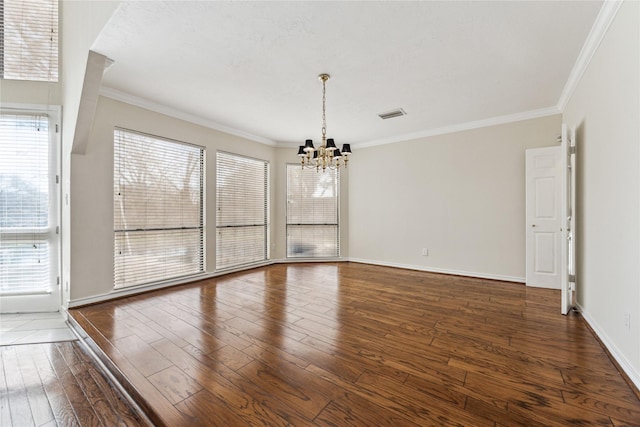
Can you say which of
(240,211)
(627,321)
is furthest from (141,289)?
(627,321)

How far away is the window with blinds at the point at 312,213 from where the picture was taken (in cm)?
614

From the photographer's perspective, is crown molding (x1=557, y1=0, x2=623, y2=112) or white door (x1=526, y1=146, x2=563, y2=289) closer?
crown molding (x1=557, y1=0, x2=623, y2=112)

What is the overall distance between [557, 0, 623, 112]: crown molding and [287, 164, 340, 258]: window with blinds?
13.2 feet

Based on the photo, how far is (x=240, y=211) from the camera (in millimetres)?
5340

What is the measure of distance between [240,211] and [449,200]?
155 inches

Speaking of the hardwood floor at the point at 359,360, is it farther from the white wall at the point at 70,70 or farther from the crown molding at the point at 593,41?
the crown molding at the point at 593,41

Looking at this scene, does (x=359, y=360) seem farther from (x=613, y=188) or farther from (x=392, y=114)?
(x=392, y=114)

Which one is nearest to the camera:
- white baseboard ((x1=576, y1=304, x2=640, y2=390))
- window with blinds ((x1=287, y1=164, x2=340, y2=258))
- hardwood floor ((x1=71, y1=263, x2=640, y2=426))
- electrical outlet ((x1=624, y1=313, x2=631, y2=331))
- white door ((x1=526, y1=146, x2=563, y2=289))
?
hardwood floor ((x1=71, y1=263, x2=640, y2=426))

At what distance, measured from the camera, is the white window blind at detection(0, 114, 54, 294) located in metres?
3.17

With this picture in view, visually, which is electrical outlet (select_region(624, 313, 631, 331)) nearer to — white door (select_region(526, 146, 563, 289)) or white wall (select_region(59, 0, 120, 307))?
white door (select_region(526, 146, 563, 289))

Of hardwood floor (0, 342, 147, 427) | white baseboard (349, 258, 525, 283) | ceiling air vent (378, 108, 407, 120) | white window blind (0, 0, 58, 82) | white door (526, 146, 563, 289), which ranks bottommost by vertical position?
hardwood floor (0, 342, 147, 427)

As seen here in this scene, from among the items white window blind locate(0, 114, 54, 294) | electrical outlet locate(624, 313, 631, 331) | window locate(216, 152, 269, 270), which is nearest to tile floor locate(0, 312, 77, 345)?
white window blind locate(0, 114, 54, 294)

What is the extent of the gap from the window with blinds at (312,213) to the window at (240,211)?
0.58 meters

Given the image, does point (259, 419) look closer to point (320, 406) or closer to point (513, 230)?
point (320, 406)
